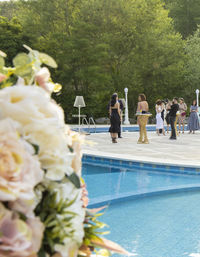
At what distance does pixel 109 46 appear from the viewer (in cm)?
3041

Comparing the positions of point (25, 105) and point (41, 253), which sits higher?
point (25, 105)

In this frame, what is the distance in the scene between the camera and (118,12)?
105 feet

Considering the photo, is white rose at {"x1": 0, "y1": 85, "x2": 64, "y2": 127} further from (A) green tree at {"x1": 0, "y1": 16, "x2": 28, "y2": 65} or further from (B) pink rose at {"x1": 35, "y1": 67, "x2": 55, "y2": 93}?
(A) green tree at {"x1": 0, "y1": 16, "x2": 28, "y2": 65}

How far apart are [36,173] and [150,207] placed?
5.60m

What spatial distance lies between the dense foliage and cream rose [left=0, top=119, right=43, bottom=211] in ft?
93.8

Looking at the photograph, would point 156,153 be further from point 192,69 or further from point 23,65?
point 192,69

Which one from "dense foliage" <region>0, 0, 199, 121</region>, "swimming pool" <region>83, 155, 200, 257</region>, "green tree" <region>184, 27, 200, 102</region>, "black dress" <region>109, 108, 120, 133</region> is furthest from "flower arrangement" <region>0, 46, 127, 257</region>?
"green tree" <region>184, 27, 200, 102</region>

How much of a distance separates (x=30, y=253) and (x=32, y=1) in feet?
110

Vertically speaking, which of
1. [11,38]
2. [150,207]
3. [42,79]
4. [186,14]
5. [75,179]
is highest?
[186,14]

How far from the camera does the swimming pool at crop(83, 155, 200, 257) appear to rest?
4.70 m

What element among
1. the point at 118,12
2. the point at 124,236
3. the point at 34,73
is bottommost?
the point at 124,236

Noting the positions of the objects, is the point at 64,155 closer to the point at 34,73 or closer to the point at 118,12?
the point at 34,73

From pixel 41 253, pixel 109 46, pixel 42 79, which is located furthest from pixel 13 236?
pixel 109 46

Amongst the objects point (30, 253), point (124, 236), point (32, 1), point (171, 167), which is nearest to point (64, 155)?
point (30, 253)
